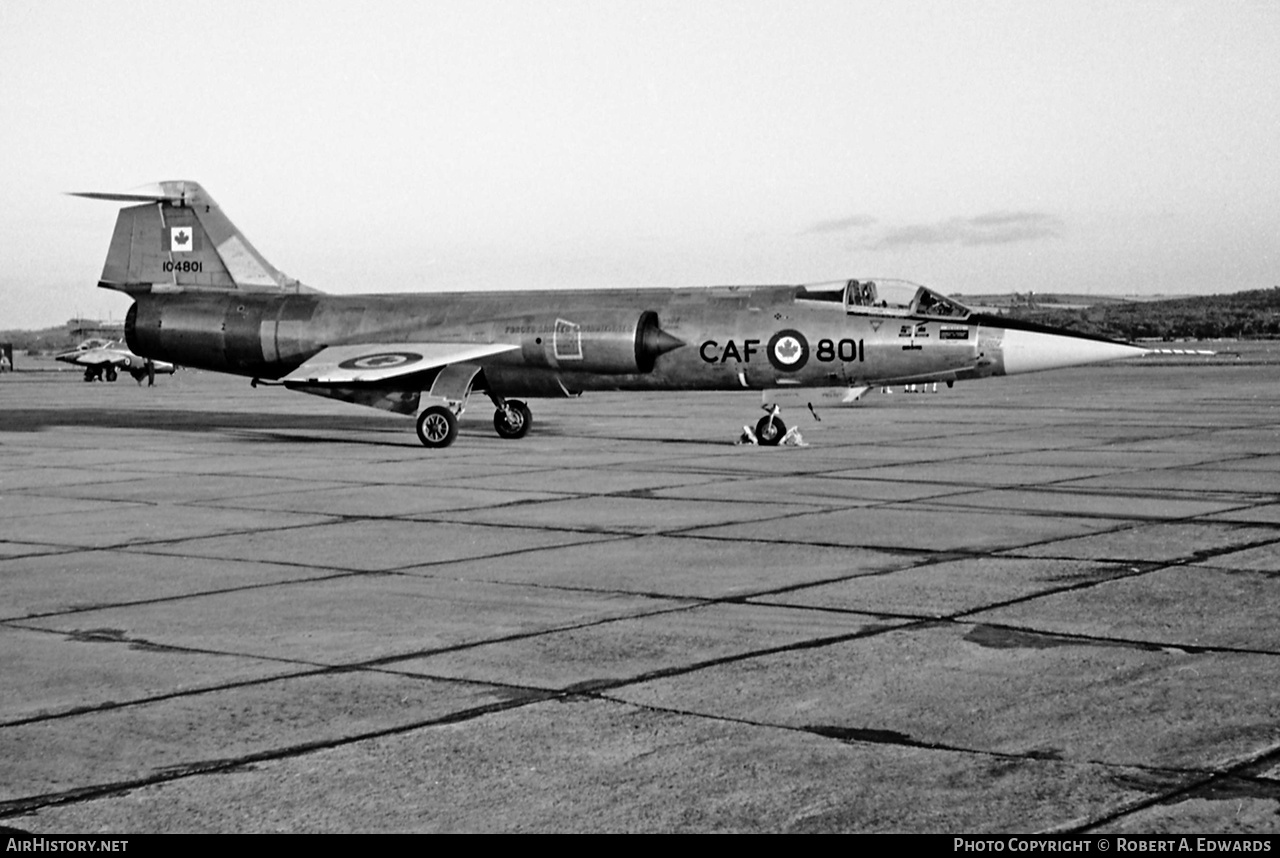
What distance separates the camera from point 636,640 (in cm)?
812

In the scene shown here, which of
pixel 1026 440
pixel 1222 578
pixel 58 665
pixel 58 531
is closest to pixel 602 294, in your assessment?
pixel 1026 440

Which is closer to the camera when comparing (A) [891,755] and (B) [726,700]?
(A) [891,755]

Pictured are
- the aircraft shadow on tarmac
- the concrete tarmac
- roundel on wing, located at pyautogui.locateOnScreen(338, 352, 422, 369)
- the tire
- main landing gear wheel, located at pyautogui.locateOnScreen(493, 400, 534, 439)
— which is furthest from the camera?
the aircraft shadow on tarmac

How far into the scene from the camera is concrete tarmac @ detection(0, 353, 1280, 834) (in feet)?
17.7

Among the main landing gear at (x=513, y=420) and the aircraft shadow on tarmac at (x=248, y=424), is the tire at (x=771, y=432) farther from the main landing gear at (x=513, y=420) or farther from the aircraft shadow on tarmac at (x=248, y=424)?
the aircraft shadow on tarmac at (x=248, y=424)

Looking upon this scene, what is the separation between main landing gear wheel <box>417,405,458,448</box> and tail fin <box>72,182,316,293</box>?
479 cm

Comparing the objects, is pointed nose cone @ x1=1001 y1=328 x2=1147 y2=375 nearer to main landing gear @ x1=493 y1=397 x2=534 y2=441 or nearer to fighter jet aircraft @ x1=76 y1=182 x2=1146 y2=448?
fighter jet aircraft @ x1=76 y1=182 x2=1146 y2=448

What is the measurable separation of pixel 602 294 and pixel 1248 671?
16149 millimetres

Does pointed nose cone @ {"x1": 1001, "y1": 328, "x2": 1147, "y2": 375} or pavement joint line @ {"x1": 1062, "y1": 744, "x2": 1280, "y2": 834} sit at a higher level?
pointed nose cone @ {"x1": 1001, "y1": 328, "x2": 1147, "y2": 375}

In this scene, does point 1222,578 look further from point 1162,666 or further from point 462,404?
point 462,404

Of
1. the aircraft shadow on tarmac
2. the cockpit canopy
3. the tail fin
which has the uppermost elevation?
the tail fin

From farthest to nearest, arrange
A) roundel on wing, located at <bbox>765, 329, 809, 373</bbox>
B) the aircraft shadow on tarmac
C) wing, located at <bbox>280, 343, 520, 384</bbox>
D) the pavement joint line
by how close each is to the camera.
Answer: the aircraft shadow on tarmac < wing, located at <bbox>280, 343, 520, 384</bbox> < roundel on wing, located at <bbox>765, 329, 809, 373</bbox> < the pavement joint line

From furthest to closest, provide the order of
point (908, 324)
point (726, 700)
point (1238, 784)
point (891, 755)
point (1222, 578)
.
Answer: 1. point (908, 324)
2. point (1222, 578)
3. point (726, 700)
4. point (891, 755)
5. point (1238, 784)

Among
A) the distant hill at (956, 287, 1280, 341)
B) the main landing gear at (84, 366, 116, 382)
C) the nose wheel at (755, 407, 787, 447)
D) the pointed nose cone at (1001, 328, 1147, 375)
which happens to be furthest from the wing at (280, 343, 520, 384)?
the distant hill at (956, 287, 1280, 341)
